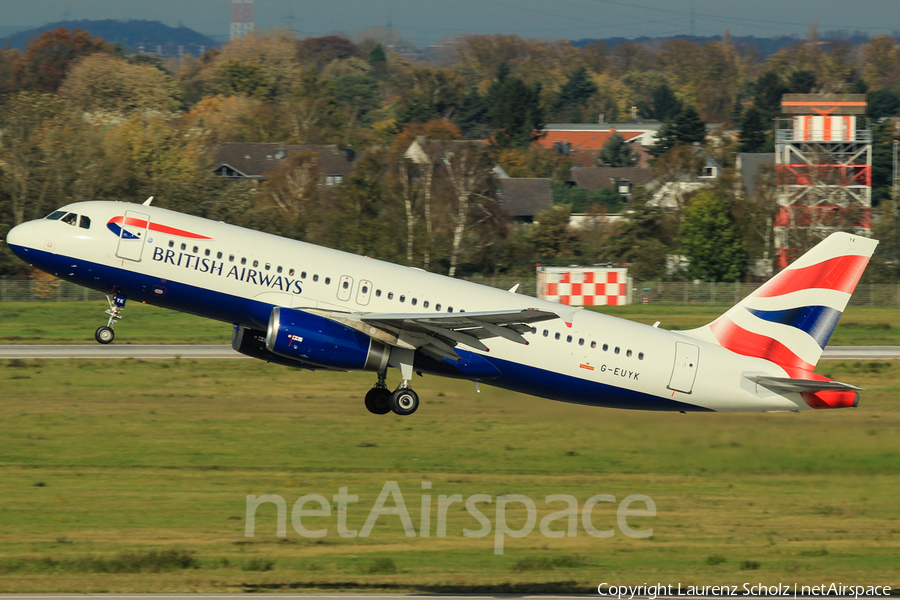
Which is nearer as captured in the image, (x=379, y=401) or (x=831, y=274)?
(x=379, y=401)

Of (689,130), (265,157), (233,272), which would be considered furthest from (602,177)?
(233,272)

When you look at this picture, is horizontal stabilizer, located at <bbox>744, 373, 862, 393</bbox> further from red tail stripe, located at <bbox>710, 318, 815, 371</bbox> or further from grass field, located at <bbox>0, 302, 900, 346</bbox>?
grass field, located at <bbox>0, 302, 900, 346</bbox>

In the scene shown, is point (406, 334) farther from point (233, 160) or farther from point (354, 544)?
point (233, 160)

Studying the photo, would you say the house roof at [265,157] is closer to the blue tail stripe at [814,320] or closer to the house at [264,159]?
the house at [264,159]

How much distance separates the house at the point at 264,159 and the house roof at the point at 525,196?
24625 millimetres

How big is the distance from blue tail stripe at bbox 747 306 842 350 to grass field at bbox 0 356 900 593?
4.06m

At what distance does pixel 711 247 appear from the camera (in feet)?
305

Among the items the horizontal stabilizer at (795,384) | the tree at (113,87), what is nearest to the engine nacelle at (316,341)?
the horizontal stabilizer at (795,384)

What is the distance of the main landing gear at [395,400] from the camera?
3212cm

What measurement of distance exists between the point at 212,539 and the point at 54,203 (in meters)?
59.6

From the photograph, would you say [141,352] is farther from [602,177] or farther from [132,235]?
[602,177]

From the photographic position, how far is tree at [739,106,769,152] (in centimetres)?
18550

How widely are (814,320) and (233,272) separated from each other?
729 inches

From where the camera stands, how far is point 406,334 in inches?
1231
